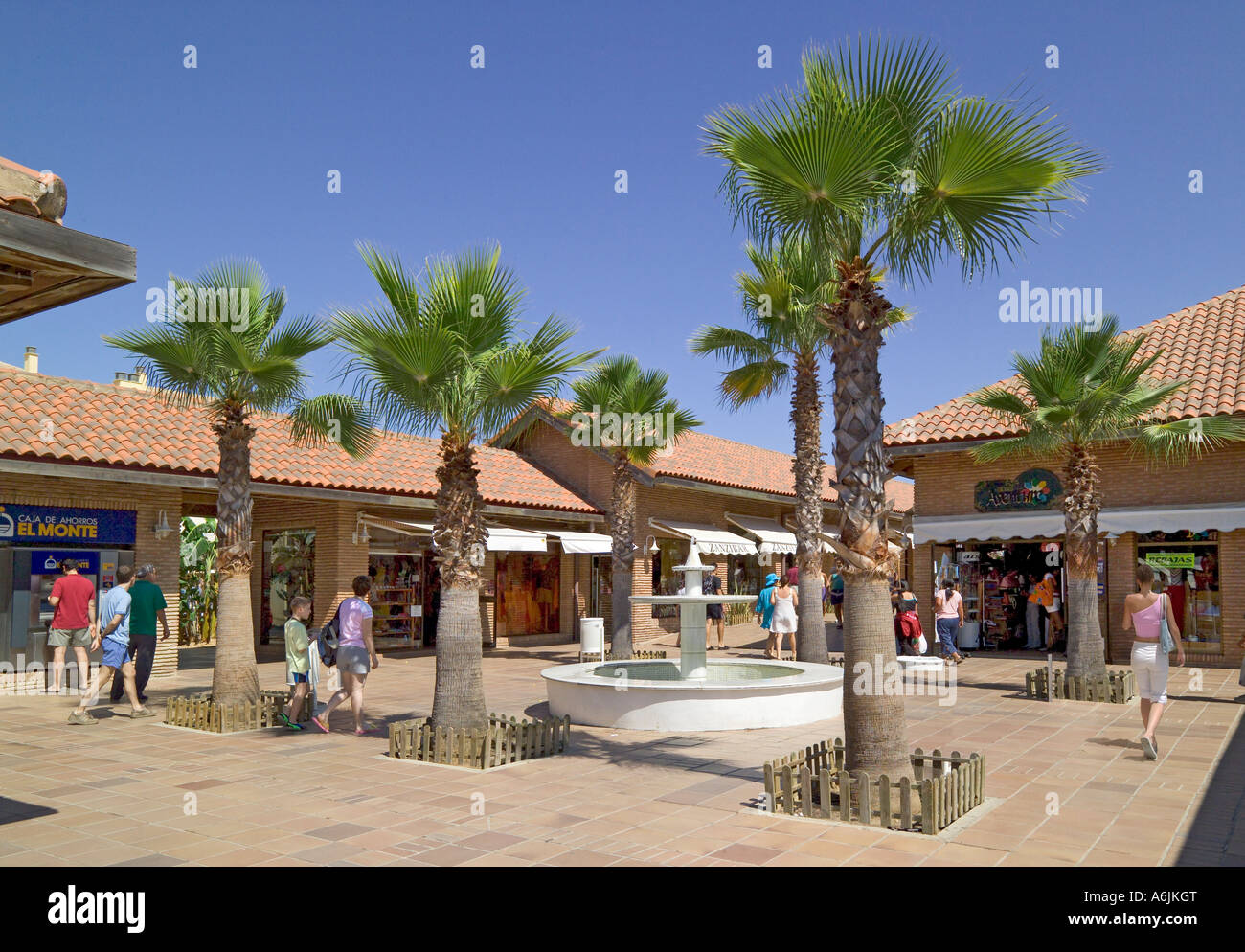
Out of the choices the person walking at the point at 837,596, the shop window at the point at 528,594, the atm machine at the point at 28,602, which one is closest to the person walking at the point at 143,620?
the atm machine at the point at 28,602

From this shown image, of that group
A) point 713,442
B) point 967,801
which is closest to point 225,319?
point 967,801

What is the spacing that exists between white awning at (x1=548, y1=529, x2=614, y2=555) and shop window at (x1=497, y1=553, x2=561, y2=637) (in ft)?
3.68

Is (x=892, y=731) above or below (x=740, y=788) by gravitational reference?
above

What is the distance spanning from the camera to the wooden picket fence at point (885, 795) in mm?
6512

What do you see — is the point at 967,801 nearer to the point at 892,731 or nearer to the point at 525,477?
the point at 892,731

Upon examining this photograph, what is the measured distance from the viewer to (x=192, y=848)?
616 cm

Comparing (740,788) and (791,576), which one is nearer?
(740,788)

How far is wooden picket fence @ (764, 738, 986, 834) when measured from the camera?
6512 millimetres

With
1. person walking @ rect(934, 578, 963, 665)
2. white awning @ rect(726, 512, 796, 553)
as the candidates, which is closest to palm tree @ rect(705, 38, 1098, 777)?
person walking @ rect(934, 578, 963, 665)

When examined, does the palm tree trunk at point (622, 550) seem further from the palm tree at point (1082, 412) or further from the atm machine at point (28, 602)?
the atm machine at point (28, 602)

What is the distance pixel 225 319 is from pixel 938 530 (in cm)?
1564

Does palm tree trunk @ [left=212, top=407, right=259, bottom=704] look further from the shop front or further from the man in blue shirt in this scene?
the shop front

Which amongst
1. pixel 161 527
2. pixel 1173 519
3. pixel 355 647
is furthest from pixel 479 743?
pixel 1173 519

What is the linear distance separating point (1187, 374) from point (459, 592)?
53.0 feet
